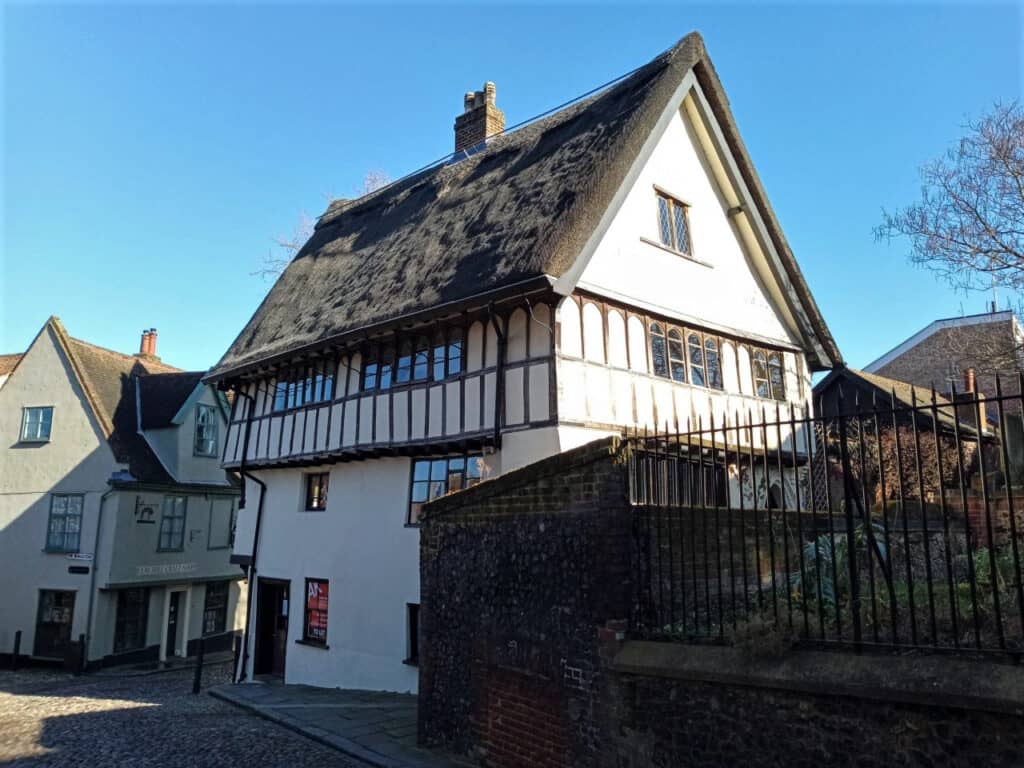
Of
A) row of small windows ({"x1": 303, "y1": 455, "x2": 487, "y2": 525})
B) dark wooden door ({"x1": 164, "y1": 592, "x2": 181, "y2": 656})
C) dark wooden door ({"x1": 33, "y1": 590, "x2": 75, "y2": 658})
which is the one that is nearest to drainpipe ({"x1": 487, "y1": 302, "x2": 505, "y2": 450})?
row of small windows ({"x1": 303, "y1": 455, "x2": 487, "y2": 525})

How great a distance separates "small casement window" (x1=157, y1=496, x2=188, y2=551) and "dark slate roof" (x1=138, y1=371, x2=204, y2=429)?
8.21 ft

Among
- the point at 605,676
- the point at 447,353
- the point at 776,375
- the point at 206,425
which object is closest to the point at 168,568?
the point at 206,425

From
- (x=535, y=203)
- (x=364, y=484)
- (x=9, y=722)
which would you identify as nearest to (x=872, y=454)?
(x=535, y=203)

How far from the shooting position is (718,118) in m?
14.3

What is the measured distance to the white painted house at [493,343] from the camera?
11.6 metres

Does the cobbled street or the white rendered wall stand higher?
the white rendered wall

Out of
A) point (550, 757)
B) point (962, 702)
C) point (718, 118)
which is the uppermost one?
point (718, 118)

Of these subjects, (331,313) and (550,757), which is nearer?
(550,757)

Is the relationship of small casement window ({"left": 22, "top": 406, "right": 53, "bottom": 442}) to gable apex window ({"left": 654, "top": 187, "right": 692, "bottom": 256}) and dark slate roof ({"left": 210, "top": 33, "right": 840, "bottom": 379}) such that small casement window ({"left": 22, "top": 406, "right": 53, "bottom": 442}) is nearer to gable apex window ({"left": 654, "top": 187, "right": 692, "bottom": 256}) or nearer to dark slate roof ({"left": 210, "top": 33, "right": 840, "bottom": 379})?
dark slate roof ({"left": 210, "top": 33, "right": 840, "bottom": 379})

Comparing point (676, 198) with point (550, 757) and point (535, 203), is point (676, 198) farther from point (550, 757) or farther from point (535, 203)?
point (550, 757)

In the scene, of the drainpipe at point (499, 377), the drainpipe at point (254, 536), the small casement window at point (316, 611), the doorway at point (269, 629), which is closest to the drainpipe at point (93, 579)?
the drainpipe at point (254, 536)

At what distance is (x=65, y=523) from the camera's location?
22359 millimetres

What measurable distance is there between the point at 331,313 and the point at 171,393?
12.9 metres

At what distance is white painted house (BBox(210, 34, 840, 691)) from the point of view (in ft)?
37.9
